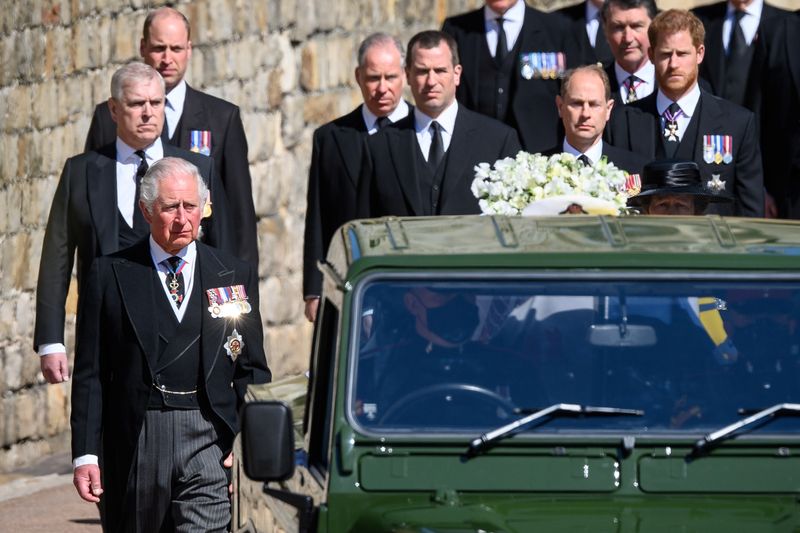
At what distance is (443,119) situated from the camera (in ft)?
33.6

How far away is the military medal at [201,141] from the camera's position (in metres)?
10.8

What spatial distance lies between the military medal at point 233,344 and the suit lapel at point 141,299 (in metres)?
0.28

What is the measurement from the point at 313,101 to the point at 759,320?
10468 mm

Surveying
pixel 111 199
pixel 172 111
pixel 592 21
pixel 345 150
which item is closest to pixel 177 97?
pixel 172 111

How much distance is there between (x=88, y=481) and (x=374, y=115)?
3.39 meters

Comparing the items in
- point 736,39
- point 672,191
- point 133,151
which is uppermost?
point 736,39

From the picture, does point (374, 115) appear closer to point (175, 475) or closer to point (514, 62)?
point (514, 62)

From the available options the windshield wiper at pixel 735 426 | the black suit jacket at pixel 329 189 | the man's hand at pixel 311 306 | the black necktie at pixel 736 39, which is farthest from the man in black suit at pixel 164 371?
the black necktie at pixel 736 39

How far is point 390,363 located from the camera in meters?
5.75

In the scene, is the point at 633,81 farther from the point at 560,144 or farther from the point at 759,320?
the point at 759,320

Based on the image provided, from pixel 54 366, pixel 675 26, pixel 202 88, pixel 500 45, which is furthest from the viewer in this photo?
pixel 202 88

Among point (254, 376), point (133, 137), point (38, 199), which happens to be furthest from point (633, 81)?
point (38, 199)

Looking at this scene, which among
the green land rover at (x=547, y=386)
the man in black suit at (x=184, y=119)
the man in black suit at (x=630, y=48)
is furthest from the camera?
the man in black suit at (x=630, y=48)

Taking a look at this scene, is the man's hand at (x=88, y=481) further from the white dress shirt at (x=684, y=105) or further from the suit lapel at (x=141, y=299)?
the white dress shirt at (x=684, y=105)
